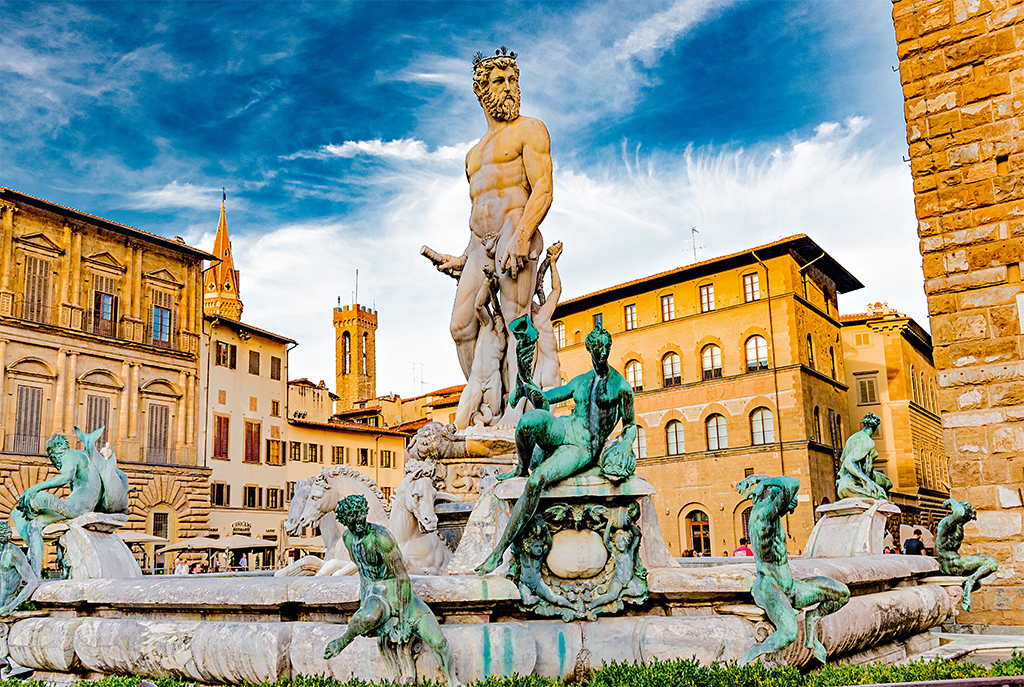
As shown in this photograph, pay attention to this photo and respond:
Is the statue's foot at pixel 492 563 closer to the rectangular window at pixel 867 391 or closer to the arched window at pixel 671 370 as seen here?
the arched window at pixel 671 370

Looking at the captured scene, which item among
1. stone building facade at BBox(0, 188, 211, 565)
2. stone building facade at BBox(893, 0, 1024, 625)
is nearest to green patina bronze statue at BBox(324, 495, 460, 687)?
stone building facade at BBox(893, 0, 1024, 625)

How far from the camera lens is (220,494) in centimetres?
4322

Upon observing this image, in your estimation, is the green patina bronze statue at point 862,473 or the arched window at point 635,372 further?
the arched window at point 635,372

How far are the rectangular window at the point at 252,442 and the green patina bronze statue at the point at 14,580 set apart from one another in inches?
1578

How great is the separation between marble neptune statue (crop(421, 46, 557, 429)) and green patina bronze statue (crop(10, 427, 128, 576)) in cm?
327

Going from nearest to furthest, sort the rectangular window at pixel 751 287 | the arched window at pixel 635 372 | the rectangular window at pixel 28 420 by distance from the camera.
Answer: the rectangular window at pixel 28 420
the rectangular window at pixel 751 287
the arched window at pixel 635 372

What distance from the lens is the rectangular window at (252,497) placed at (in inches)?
1766

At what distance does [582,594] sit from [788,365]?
3879 centimetres

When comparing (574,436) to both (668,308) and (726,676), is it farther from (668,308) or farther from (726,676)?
(668,308)

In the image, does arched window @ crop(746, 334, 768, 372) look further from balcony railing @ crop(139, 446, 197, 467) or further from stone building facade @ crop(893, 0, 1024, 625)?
stone building facade @ crop(893, 0, 1024, 625)

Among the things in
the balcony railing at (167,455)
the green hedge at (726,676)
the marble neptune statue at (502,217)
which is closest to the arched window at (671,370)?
the balcony railing at (167,455)

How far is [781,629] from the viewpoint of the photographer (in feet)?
15.5

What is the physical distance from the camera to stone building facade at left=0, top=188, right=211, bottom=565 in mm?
36469

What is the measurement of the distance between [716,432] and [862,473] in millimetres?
35118
